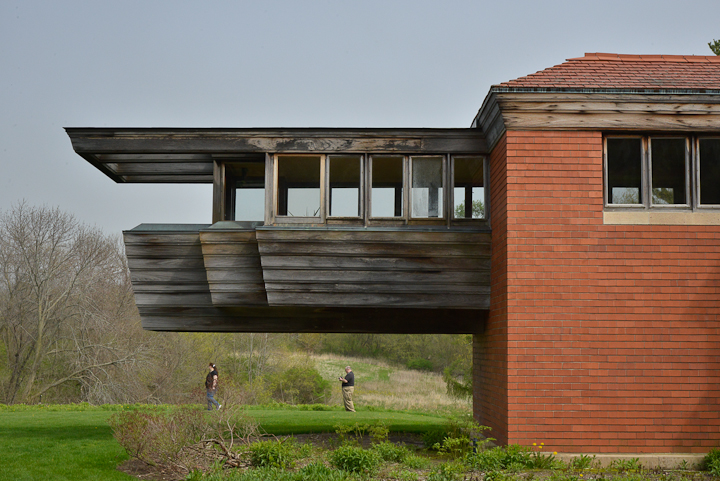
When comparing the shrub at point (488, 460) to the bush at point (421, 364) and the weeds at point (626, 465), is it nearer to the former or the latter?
the weeds at point (626, 465)

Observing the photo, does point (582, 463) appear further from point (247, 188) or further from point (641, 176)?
point (247, 188)

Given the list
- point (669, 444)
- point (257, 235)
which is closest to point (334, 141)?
point (257, 235)

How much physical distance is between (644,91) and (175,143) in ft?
25.8

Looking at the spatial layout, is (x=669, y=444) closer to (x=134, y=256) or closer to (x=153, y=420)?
(x=153, y=420)

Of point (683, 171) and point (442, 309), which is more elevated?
point (683, 171)

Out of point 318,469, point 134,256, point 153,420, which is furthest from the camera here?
point 134,256

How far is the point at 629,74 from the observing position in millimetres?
10375

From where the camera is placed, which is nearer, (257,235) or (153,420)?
(153,420)

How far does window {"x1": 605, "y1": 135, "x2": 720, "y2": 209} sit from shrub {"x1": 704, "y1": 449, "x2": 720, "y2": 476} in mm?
3597

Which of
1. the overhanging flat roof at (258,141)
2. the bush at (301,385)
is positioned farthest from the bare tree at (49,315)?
the overhanging flat roof at (258,141)

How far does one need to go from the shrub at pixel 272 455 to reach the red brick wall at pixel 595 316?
327 centimetres

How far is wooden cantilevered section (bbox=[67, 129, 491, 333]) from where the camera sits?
1062 cm

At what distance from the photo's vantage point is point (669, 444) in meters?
8.96

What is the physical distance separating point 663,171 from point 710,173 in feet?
2.27
